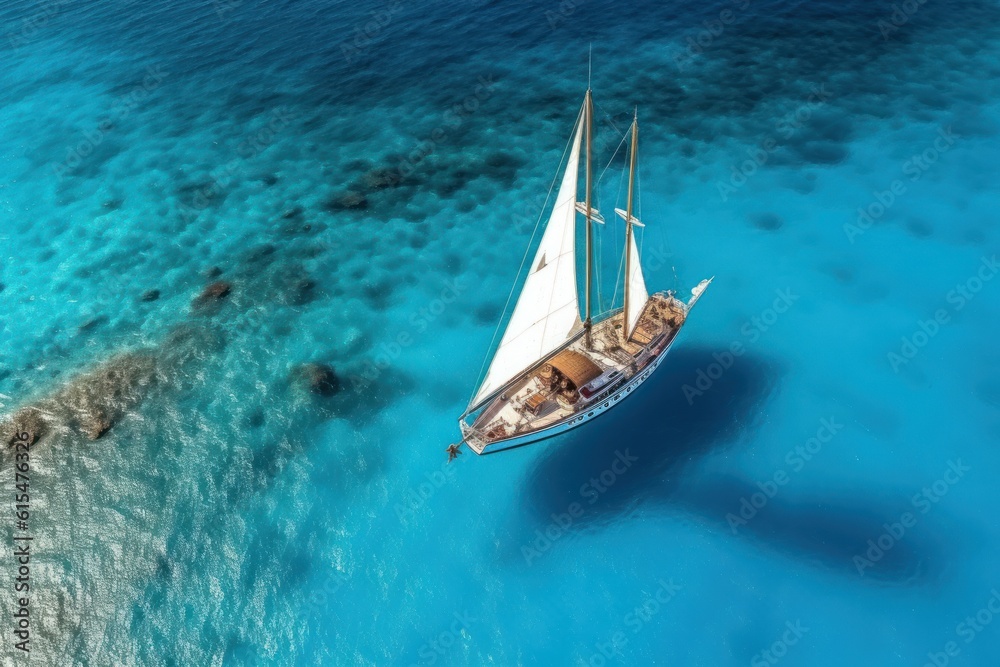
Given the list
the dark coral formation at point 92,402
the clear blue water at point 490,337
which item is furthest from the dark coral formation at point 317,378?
the dark coral formation at point 92,402

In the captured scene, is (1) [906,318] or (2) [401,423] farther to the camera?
(1) [906,318]

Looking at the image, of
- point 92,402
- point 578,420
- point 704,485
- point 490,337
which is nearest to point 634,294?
point 578,420

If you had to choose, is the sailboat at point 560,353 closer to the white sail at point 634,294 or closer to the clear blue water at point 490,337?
the white sail at point 634,294

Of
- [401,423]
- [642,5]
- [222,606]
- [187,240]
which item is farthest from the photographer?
[642,5]

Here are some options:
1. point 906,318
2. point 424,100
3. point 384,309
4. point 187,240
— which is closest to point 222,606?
point 384,309

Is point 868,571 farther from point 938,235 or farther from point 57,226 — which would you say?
point 57,226

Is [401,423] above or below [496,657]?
above
